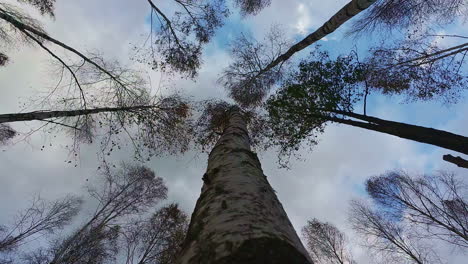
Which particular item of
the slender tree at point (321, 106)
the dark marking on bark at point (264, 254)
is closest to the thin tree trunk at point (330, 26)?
the slender tree at point (321, 106)

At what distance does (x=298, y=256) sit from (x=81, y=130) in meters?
7.11

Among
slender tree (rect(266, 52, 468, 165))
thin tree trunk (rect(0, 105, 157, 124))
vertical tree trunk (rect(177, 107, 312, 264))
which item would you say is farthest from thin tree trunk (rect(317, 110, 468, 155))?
thin tree trunk (rect(0, 105, 157, 124))

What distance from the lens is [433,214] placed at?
33.7 ft

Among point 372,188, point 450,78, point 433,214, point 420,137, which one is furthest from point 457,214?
point 420,137

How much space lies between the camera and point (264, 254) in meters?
0.99

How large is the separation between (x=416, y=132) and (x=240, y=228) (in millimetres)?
4178

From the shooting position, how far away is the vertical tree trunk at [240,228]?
3.31 feet

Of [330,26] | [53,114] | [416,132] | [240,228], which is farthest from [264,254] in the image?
[330,26]

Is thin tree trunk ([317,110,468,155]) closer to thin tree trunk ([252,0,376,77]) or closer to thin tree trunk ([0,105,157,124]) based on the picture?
thin tree trunk ([252,0,376,77])

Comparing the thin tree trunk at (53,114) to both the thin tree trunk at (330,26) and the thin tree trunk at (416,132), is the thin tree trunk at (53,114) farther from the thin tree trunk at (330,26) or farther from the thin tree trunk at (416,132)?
the thin tree trunk at (330,26)

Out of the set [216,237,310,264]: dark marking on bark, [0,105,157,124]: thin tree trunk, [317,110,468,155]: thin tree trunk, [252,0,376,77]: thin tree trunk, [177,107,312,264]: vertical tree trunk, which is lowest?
[216,237,310,264]: dark marking on bark

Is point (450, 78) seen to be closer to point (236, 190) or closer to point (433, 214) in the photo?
point (433, 214)

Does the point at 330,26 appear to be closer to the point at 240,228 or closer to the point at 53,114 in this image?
the point at 240,228

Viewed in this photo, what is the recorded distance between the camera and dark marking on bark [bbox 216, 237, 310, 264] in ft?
3.17
